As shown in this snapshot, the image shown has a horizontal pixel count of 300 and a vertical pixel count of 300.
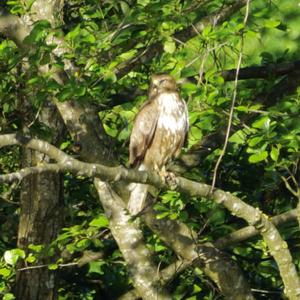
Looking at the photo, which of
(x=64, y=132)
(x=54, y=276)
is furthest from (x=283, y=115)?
(x=54, y=276)

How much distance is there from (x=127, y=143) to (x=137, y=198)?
84cm

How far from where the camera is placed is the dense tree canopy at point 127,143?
6.17m

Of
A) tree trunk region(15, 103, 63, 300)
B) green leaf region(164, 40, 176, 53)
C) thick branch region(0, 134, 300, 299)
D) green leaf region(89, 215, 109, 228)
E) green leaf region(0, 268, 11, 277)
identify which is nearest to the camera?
thick branch region(0, 134, 300, 299)

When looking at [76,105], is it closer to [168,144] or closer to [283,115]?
[168,144]

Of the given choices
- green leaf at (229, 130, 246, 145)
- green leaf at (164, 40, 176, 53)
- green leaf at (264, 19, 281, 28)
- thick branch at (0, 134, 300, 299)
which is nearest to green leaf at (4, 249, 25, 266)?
thick branch at (0, 134, 300, 299)

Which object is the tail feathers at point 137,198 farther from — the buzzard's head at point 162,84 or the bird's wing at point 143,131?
the buzzard's head at point 162,84

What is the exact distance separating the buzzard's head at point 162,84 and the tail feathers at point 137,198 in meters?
0.73

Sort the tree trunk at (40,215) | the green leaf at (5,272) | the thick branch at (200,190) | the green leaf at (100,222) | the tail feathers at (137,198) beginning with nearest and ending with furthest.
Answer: the thick branch at (200,190) → the green leaf at (5,272) → the green leaf at (100,222) → the tail feathers at (137,198) → the tree trunk at (40,215)

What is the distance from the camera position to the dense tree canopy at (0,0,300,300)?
243 inches

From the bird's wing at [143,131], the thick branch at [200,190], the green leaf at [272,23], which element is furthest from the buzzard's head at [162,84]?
the thick branch at [200,190]

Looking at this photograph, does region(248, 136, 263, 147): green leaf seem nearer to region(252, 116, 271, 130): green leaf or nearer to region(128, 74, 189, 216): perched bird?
region(252, 116, 271, 130): green leaf

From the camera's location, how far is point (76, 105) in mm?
6867

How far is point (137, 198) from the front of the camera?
7.16 m

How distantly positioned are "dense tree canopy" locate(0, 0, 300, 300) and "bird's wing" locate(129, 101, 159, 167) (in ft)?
0.49
